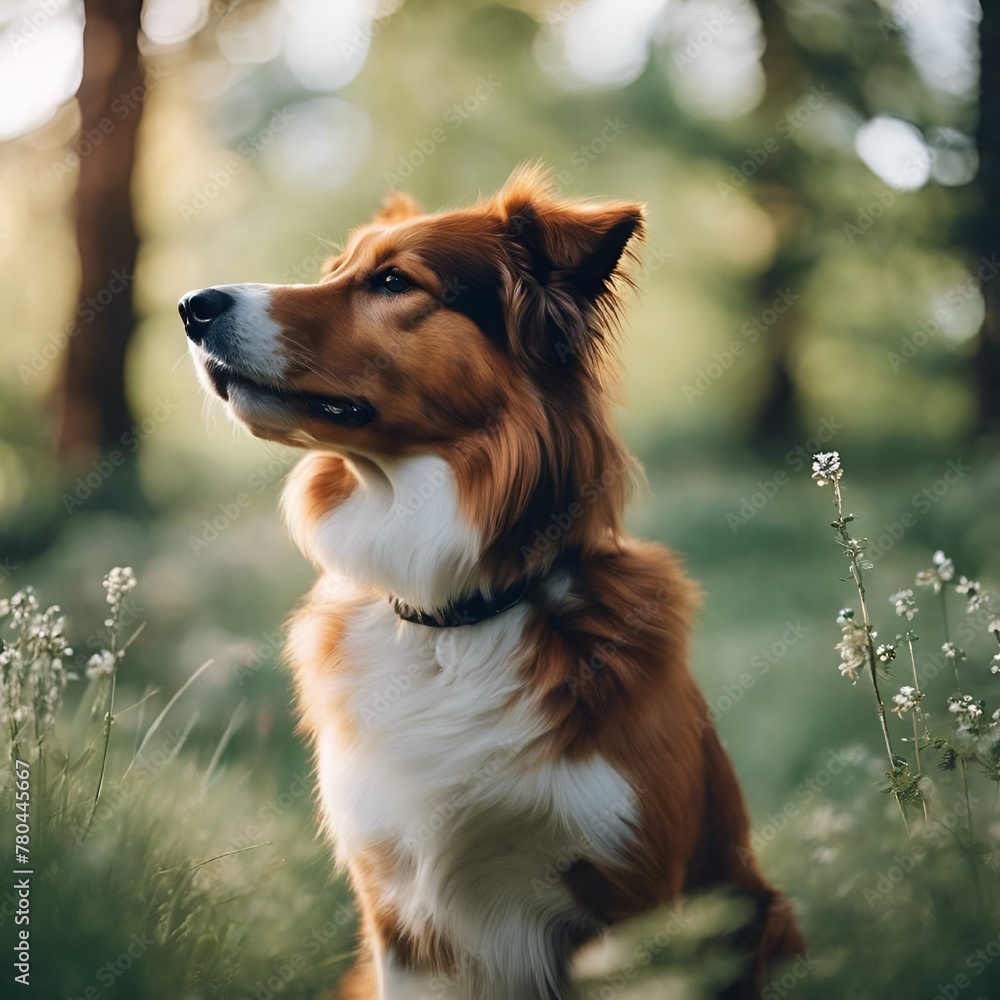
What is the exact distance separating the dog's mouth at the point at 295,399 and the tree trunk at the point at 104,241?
79.5 inches

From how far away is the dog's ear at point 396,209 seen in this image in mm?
2779

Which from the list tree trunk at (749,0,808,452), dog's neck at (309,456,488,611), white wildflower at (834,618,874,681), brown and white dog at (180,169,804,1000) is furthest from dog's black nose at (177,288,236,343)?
tree trunk at (749,0,808,452)

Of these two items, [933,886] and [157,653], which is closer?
[933,886]

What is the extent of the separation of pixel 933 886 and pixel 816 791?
22.1 inches

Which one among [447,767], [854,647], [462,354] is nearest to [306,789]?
[447,767]

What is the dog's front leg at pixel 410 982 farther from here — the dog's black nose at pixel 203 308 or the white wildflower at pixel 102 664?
the dog's black nose at pixel 203 308

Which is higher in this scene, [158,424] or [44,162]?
[44,162]

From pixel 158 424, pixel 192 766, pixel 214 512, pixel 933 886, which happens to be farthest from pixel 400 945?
pixel 158 424

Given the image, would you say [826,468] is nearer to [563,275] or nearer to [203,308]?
[563,275]

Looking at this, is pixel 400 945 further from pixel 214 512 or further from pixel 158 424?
pixel 158 424

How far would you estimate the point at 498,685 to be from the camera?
221 centimetres

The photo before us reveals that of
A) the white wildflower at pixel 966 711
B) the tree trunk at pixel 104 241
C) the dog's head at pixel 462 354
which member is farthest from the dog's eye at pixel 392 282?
the tree trunk at pixel 104 241

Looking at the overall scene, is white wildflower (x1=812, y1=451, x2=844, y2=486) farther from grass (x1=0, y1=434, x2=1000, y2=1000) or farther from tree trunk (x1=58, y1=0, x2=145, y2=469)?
tree trunk (x1=58, y1=0, x2=145, y2=469)

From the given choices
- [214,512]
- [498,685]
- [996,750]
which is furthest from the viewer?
[214,512]
